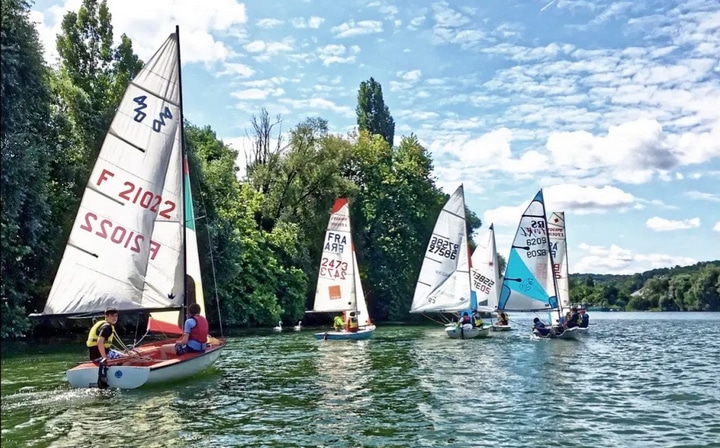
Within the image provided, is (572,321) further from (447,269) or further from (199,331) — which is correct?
(199,331)

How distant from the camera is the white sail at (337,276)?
34.8m

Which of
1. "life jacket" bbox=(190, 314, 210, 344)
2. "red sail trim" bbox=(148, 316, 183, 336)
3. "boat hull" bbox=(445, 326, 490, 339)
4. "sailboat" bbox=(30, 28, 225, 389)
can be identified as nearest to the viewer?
"sailboat" bbox=(30, 28, 225, 389)

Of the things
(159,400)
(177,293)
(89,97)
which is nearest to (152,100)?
(177,293)

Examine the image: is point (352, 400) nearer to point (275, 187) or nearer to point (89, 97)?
point (89, 97)

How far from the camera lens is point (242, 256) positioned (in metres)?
43.0

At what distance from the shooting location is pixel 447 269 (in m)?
36.0

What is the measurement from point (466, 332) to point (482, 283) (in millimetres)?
10727

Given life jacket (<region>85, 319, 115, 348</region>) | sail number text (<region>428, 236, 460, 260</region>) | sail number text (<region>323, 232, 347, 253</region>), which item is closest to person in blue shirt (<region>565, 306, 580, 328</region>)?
sail number text (<region>428, 236, 460, 260</region>)

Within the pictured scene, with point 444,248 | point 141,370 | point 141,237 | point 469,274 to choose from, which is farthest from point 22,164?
point 469,274

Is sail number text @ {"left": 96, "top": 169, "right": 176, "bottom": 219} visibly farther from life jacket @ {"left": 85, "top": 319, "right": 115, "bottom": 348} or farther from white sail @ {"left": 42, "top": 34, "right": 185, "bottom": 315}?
life jacket @ {"left": 85, "top": 319, "right": 115, "bottom": 348}

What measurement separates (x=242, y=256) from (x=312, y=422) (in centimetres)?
3140

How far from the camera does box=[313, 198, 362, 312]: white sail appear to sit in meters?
34.8

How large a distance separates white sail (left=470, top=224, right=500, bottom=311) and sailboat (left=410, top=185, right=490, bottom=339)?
321 inches

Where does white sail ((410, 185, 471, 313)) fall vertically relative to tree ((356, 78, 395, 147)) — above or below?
below
